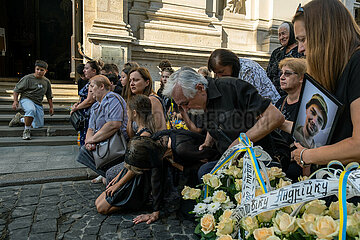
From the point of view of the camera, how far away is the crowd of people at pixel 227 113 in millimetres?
1364

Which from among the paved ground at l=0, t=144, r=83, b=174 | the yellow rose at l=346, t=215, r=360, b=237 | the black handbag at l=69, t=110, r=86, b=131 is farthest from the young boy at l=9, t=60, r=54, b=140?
the yellow rose at l=346, t=215, r=360, b=237

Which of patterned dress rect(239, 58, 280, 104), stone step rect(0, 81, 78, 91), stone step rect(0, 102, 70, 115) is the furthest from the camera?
stone step rect(0, 81, 78, 91)

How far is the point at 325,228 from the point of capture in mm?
847

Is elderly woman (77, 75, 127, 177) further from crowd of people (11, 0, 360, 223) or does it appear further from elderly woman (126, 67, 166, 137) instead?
elderly woman (126, 67, 166, 137)

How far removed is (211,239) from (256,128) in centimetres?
112

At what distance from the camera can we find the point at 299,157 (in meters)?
1.55

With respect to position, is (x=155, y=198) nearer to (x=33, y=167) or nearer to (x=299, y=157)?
(x=299, y=157)

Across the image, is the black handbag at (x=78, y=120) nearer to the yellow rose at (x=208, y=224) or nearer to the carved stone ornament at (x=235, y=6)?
the yellow rose at (x=208, y=224)

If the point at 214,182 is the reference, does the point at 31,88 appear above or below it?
above

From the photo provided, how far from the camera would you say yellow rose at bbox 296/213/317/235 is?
2.96ft

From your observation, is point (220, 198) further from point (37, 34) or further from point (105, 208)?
point (37, 34)

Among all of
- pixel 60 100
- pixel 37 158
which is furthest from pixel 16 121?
pixel 37 158

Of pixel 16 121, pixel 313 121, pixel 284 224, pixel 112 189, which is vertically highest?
pixel 313 121

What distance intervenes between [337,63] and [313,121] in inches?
11.7
